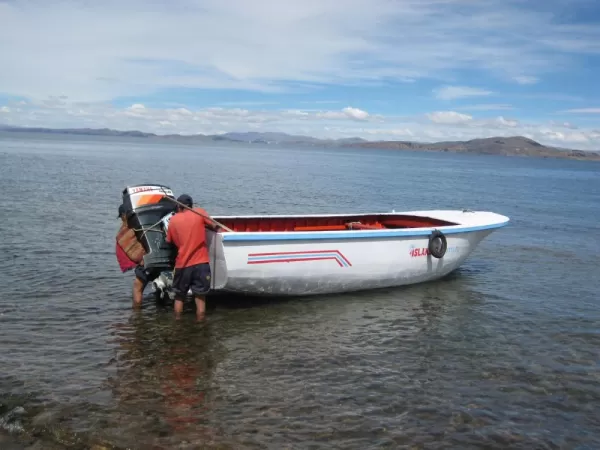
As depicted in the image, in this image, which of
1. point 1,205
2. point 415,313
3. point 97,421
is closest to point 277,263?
point 415,313

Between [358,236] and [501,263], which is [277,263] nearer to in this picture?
[358,236]

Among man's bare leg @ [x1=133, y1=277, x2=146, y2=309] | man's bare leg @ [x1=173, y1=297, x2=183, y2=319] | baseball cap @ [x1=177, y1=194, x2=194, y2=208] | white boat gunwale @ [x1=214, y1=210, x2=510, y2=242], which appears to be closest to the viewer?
baseball cap @ [x1=177, y1=194, x2=194, y2=208]

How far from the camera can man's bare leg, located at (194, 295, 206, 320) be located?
9.49m

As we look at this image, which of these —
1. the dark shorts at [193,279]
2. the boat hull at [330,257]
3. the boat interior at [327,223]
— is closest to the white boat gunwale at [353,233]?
the boat hull at [330,257]

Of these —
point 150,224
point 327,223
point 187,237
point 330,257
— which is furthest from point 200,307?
point 327,223

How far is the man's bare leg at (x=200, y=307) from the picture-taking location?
9492 mm

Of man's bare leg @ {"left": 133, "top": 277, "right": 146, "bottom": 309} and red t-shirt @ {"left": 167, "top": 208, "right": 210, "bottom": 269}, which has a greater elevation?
red t-shirt @ {"left": 167, "top": 208, "right": 210, "bottom": 269}

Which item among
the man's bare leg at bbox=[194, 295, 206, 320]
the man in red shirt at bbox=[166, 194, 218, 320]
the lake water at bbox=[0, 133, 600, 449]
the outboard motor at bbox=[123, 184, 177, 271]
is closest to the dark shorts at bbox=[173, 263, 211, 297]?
the man in red shirt at bbox=[166, 194, 218, 320]

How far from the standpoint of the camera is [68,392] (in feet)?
22.2

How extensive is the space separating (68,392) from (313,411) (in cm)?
295

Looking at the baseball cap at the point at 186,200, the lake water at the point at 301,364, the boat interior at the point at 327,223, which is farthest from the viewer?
the boat interior at the point at 327,223

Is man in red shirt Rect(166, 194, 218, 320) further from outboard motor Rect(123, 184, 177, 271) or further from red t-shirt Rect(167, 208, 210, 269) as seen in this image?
outboard motor Rect(123, 184, 177, 271)

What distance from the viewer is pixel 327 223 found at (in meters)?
13.7

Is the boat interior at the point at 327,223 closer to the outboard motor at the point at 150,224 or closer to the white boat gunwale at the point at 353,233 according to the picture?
the white boat gunwale at the point at 353,233
